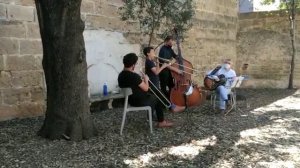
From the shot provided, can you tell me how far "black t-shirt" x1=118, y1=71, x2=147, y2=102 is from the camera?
5992mm

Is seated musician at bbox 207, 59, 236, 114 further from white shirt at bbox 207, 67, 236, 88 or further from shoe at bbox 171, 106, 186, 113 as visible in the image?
shoe at bbox 171, 106, 186, 113

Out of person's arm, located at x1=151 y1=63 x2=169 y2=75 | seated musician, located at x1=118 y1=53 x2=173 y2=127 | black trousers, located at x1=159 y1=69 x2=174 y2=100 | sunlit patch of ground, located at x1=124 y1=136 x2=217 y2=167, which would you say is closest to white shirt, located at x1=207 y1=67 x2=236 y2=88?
black trousers, located at x1=159 y1=69 x2=174 y2=100

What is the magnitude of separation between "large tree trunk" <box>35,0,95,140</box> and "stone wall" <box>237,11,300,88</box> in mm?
10073

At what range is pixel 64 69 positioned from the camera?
5.56 m

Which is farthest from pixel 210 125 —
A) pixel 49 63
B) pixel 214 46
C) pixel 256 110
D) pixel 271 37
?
pixel 271 37

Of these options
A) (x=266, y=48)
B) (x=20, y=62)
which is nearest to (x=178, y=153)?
(x=20, y=62)

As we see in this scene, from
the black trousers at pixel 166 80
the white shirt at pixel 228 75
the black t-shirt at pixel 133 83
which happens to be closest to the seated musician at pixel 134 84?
the black t-shirt at pixel 133 83

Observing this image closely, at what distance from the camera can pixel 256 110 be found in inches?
346

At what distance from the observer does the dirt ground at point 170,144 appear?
485 centimetres

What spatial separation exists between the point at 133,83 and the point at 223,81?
2.73 meters

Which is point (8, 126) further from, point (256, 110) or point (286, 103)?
point (286, 103)

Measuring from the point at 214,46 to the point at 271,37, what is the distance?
2.54 meters

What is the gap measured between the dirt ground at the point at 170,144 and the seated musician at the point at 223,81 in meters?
0.35

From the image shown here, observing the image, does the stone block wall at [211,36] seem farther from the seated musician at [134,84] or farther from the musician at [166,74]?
the seated musician at [134,84]
